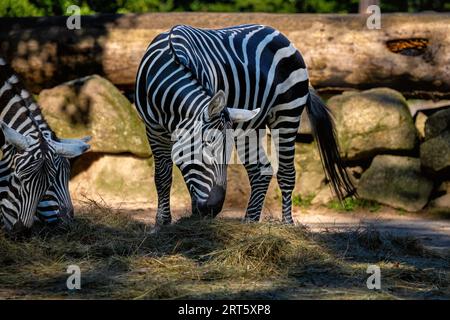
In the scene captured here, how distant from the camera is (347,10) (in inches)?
602

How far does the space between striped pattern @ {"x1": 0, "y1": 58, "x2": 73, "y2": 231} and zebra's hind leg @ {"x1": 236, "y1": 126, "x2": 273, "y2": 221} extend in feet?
6.58

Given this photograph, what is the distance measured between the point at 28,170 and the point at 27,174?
32 millimetres

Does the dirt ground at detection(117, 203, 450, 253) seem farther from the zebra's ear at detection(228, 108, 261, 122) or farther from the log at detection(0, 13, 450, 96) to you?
the zebra's ear at detection(228, 108, 261, 122)

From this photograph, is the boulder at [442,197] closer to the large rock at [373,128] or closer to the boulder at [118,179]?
the large rock at [373,128]

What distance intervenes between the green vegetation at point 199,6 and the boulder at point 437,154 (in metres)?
4.83

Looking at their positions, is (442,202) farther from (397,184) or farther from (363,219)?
(363,219)

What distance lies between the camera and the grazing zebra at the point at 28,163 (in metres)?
6.43

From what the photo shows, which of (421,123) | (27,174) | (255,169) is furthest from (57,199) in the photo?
(421,123)

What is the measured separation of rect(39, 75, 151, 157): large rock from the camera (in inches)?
433

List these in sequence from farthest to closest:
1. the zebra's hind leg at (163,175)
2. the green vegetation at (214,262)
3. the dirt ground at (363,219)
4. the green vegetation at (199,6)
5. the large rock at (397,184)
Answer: the green vegetation at (199,6) < the large rock at (397,184) < the dirt ground at (363,219) < the zebra's hind leg at (163,175) < the green vegetation at (214,262)

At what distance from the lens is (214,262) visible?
6141mm

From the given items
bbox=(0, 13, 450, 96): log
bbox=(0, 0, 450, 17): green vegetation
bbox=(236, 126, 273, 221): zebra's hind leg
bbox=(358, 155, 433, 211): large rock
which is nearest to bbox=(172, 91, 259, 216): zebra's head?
bbox=(236, 126, 273, 221): zebra's hind leg

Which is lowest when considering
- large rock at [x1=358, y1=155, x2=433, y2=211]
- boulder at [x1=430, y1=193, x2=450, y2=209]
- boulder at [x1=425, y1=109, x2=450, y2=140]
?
boulder at [x1=430, y1=193, x2=450, y2=209]

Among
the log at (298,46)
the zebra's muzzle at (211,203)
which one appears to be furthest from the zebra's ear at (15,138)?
Result: the log at (298,46)
